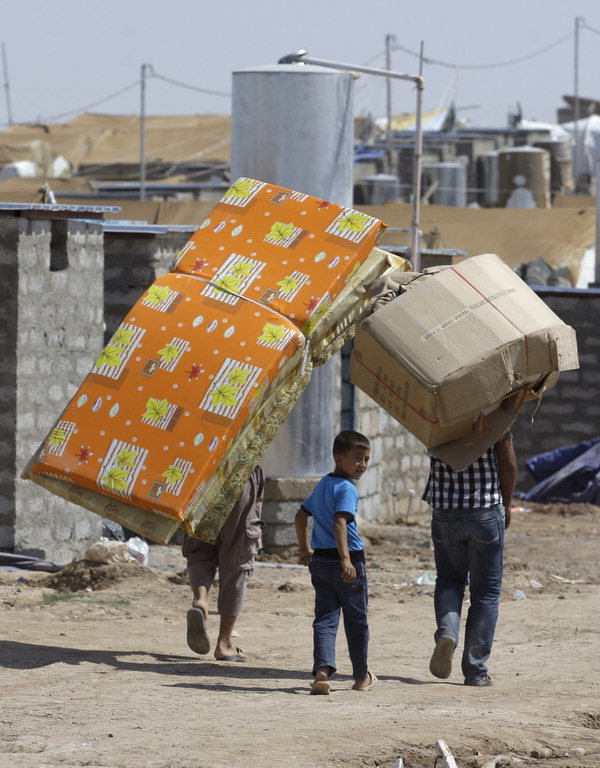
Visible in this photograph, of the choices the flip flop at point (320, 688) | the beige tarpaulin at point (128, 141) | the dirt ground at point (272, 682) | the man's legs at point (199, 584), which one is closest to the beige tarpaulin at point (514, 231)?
the dirt ground at point (272, 682)

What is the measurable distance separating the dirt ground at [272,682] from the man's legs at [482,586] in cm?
14

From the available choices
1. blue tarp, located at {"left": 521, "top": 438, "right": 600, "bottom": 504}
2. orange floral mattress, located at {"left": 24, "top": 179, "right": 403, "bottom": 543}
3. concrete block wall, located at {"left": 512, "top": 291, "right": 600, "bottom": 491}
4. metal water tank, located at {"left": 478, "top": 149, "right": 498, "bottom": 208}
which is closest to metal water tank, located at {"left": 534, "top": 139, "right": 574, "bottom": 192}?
metal water tank, located at {"left": 478, "top": 149, "right": 498, "bottom": 208}

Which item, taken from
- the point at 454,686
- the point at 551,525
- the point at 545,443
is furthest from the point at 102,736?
the point at 545,443

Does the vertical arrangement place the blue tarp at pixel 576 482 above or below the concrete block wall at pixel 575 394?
below

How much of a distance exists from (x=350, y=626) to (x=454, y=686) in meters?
0.66

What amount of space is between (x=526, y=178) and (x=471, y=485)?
33.0 metres

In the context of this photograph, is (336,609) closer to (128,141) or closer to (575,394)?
(575,394)

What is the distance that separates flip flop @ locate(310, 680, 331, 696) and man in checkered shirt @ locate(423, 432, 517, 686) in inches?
22.8

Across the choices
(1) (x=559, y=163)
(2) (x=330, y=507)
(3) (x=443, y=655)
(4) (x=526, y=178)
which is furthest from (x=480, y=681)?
(1) (x=559, y=163)

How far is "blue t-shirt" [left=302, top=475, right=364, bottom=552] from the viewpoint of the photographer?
19.9 feet

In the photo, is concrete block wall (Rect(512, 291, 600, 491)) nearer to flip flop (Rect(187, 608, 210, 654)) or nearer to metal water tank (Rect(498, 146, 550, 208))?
flip flop (Rect(187, 608, 210, 654))

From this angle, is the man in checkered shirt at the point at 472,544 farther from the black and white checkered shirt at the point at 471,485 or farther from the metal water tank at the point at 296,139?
the metal water tank at the point at 296,139

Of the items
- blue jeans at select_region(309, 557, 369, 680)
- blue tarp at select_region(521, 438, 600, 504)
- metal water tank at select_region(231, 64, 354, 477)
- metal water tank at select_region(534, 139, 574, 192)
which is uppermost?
metal water tank at select_region(534, 139, 574, 192)

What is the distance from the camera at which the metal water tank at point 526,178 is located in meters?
37.7
